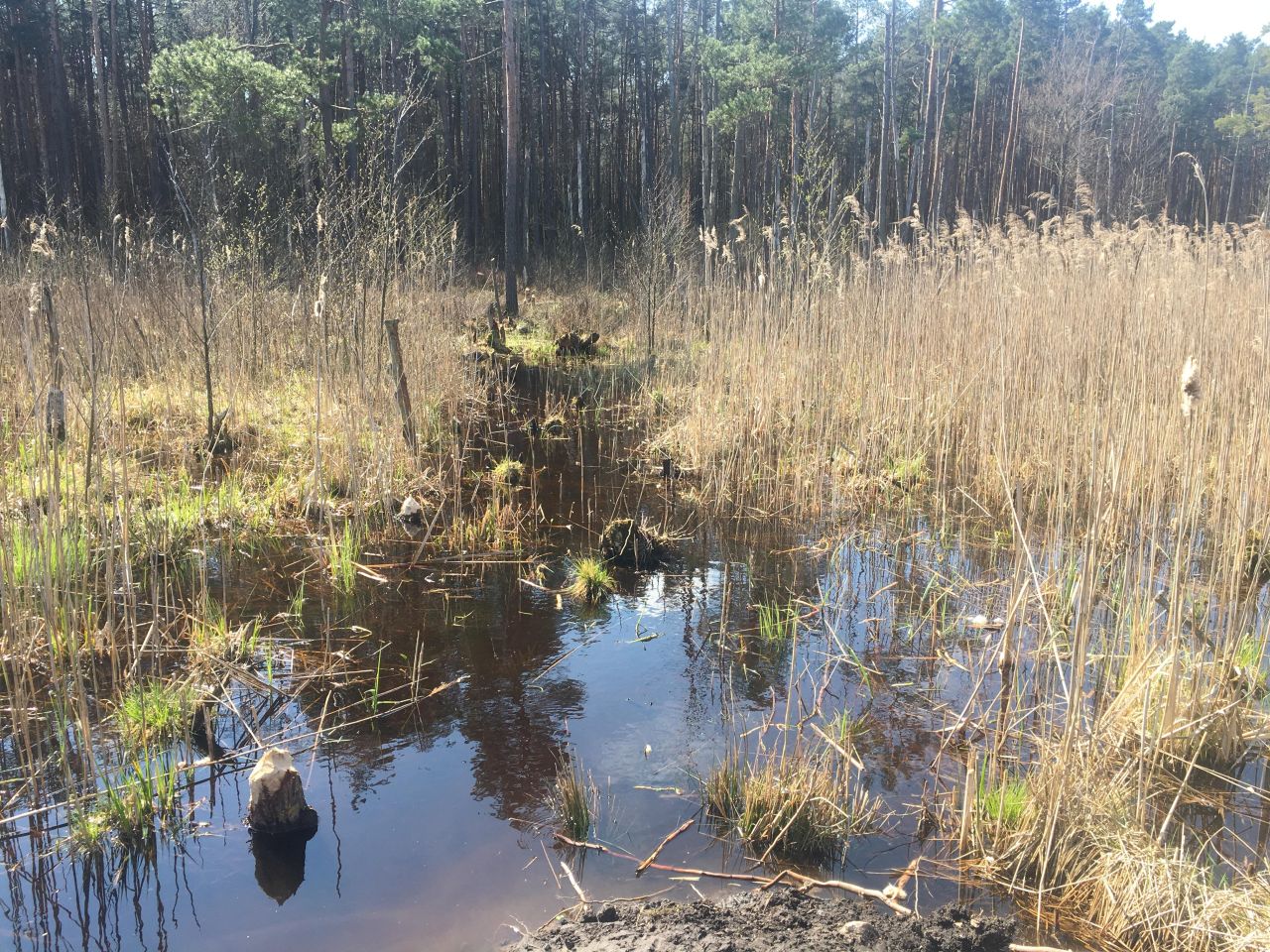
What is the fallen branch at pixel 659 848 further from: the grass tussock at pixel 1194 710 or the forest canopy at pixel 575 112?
the forest canopy at pixel 575 112

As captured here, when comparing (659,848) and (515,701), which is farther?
(515,701)

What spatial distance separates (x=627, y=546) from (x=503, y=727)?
1.73 m

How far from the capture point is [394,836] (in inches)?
98.3

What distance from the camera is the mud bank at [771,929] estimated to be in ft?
6.34

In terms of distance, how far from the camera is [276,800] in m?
2.44

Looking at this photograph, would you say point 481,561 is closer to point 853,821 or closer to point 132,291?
point 853,821

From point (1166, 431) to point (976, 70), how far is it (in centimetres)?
2828

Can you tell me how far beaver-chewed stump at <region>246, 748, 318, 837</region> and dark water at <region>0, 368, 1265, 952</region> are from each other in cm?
6

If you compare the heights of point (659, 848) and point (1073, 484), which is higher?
point (1073, 484)

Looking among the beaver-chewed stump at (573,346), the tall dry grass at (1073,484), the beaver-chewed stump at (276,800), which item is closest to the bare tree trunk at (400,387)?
the tall dry grass at (1073,484)

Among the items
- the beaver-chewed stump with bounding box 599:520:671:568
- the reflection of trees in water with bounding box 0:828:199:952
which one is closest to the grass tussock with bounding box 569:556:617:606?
the beaver-chewed stump with bounding box 599:520:671:568

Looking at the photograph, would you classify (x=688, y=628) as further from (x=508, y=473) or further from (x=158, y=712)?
(x=508, y=473)

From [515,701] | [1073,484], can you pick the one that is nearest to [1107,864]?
[1073,484]

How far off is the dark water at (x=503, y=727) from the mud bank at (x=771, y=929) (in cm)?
14
